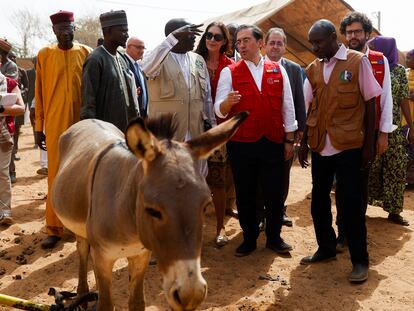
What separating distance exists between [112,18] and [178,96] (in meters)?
1.00

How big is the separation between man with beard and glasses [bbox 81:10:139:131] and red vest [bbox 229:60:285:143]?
1.10m

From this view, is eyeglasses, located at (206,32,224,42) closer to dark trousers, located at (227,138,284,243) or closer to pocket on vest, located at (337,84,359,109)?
dark trousers, located at (227,138,284,243)

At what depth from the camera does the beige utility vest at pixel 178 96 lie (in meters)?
4.61

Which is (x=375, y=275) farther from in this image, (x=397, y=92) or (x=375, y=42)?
(x=375, y=42)

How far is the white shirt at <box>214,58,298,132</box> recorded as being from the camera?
4652 mm

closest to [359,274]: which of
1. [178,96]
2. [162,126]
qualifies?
[178,96]

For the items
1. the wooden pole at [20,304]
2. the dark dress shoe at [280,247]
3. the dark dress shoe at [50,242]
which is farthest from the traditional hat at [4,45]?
the dark dress shoe at [280,247]

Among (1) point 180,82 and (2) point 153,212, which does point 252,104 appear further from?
(2) point 153,212

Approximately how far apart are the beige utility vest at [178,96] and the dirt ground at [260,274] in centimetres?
143

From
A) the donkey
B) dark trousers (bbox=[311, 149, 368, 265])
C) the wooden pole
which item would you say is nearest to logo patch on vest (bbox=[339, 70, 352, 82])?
dark trousers (bbox=[311, 149, 368, 265])

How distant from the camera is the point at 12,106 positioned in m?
4.88

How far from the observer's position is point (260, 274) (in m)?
4.51

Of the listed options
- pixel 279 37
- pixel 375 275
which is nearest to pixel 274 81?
pixel 279 37

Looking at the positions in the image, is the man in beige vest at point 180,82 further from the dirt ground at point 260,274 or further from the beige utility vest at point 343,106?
the dirt ground at point 260,274
